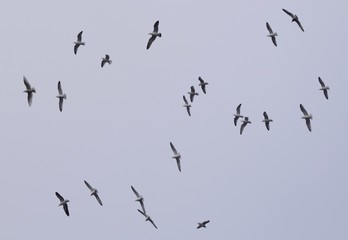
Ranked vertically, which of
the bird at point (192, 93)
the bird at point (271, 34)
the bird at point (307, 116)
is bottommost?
the bird at point (307, 116)

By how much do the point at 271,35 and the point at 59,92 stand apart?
1987cm

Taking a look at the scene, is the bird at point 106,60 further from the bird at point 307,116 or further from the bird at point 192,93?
the bird at point 307,116

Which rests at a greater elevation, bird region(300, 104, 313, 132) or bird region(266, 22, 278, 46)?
bird region(266, 22, 278, 46)

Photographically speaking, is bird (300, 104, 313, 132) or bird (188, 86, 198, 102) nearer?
bird (300, 104, 313, 132)

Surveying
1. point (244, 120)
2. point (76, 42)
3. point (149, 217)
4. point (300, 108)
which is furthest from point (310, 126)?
point (76, 42)

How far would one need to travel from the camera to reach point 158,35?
79.5m

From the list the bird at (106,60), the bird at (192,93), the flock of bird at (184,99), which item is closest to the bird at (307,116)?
the flock of bird at (184,99)

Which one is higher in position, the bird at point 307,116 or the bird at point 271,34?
the bird at point 271,34

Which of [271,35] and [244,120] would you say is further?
[244,120]

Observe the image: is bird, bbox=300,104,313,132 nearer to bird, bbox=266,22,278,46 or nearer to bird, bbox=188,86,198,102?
bird, bbox=266,22,278,46

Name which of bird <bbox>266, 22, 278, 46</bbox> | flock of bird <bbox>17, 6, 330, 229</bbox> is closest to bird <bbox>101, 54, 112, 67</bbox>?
flock of bird <bbox>17, 6, 330, 229</bbox>

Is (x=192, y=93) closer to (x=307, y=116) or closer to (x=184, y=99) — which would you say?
(x=184, y=99)

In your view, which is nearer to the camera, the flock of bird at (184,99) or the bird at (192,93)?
the flock of bird at (184,99)

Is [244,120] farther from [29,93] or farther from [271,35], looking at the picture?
[29,93]
